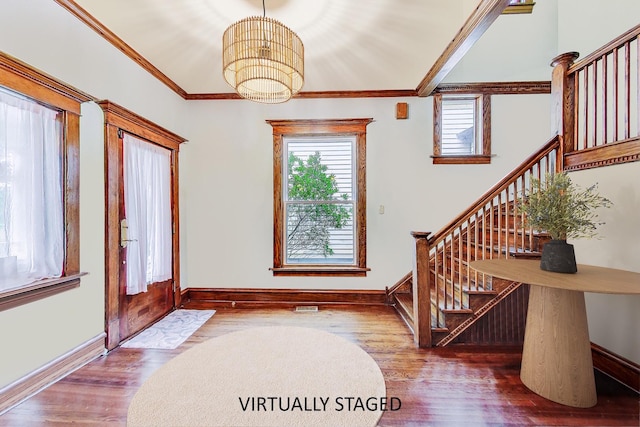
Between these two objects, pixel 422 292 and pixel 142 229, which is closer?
pixel 422 292

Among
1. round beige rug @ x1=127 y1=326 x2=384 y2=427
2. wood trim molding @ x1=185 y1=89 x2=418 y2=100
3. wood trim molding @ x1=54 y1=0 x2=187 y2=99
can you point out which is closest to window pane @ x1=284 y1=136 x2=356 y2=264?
wood trim molding @ x1=185 y1=89 x2=418 y2=100

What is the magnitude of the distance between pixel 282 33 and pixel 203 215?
105 inches

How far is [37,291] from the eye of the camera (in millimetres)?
1944

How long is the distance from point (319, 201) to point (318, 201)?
14 millimetres

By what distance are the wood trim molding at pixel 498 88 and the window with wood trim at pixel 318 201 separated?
1373mm

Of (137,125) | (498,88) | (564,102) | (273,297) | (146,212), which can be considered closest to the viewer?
(564,102)

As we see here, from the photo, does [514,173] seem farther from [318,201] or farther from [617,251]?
[318,201]

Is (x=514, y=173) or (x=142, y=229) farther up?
(x=514, y=173)

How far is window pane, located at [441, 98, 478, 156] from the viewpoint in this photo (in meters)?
3.81

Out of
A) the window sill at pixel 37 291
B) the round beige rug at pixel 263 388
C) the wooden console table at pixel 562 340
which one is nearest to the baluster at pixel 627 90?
the wooden console table at pixel 562 340

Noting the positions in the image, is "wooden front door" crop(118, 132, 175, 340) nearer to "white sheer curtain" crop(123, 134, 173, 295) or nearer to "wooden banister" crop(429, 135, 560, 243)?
"white sheer curtain" crop(123, 134, 173, 295)

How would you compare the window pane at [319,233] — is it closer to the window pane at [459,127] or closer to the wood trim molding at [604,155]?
the window pane at [459,127]

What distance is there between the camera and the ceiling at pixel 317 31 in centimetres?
226

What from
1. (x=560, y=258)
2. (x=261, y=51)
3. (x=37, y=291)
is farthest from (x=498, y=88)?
(x=37, y=291)
